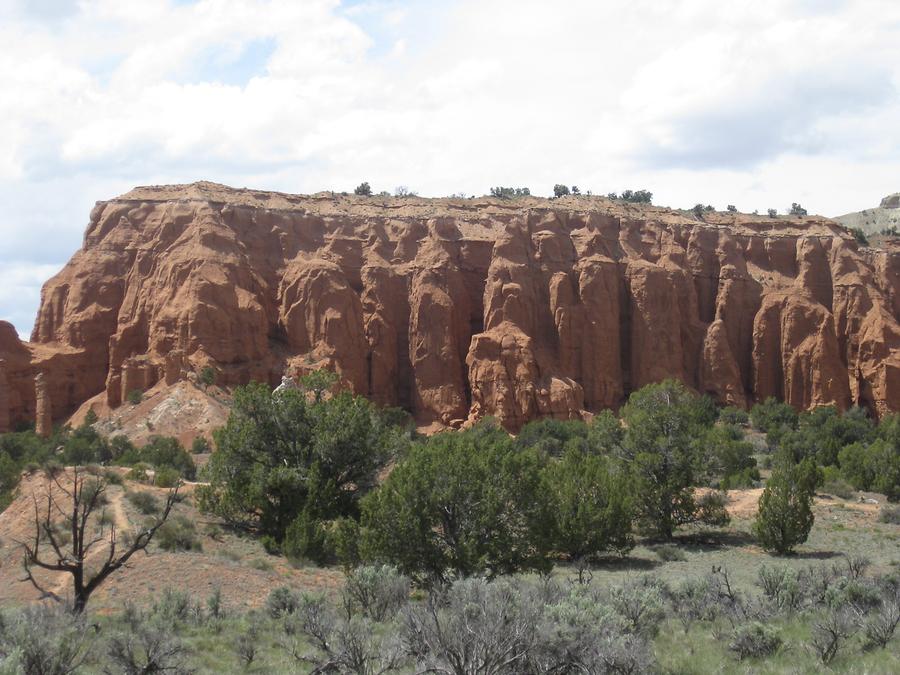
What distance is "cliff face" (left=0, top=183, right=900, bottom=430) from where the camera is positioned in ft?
190

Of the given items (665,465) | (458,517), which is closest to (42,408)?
(665,465)

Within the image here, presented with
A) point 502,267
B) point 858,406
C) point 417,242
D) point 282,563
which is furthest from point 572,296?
point 282,563

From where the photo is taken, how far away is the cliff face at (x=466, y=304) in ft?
190

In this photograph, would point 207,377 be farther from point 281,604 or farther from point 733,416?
point 281,604

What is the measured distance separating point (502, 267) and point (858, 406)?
26673 millimetres

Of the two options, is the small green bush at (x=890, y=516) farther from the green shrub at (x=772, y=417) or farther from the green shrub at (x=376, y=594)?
the green shrub at (x=376, y=594)

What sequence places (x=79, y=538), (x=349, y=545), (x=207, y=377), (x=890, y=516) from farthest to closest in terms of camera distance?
(x=207, y=377) → (x=890, y=516) → (x=349, y=545) → (x=79, y=538)

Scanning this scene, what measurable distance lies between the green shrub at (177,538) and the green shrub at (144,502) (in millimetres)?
A: 1129

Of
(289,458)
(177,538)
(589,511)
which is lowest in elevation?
(177,538)

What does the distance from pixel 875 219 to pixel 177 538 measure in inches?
3599

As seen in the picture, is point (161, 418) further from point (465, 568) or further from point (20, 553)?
point (465, 568)

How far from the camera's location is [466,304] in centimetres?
6450

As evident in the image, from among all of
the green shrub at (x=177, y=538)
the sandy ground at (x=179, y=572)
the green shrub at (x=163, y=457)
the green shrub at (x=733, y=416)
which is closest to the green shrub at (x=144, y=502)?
the sandy ground at (x=179, y=572)

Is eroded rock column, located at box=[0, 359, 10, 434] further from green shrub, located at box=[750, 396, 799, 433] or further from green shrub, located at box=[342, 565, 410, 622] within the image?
green shrub, located at box=[750, 396, 799, 433]
